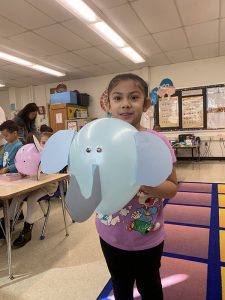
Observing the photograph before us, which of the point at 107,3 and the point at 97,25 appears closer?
the point at 107,3

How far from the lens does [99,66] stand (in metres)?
6.46

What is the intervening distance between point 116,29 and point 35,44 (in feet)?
5.51

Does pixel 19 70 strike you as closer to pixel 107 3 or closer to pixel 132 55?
pixel 132 55

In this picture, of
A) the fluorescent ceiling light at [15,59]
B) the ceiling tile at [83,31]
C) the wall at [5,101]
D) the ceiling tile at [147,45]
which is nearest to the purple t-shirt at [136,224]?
the ceiling tile at [83,31]

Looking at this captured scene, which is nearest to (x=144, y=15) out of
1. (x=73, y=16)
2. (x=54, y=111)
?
(x=73, y=16)

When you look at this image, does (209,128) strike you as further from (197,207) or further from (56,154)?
(56,154)

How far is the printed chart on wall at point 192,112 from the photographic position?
657 cm

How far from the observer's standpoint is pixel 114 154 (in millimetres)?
627

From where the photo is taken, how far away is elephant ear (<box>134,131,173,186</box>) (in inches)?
24.2

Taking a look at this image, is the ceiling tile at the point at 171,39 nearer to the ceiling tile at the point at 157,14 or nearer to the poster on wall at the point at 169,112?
the ceiling tile at the point at 157,14

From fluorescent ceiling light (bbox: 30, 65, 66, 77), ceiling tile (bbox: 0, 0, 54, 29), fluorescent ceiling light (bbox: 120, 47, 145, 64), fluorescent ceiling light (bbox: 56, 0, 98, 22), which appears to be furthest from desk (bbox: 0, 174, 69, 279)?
fluorescent ceiling light (bbox: 30, 65, 66, 77)

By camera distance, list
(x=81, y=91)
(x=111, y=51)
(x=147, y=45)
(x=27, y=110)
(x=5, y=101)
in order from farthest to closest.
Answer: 1. (x=5, y=101)
2. (x=81, y=91)
3. (x=111, y=51)
4. (x=147, y=45)
5. (x=27, y=110)

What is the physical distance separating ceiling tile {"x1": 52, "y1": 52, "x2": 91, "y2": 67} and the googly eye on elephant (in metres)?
5.20

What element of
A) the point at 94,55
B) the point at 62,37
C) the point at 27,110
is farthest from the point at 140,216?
the point at 94,55
